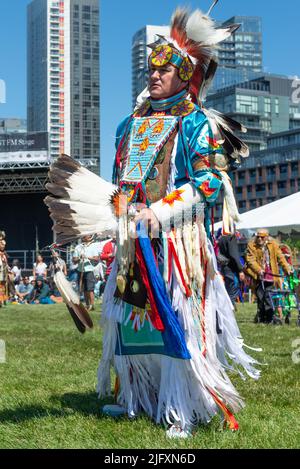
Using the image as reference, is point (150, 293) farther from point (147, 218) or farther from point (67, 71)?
point (67, 71)

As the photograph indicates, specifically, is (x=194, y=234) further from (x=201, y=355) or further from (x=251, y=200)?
(x=251, y=200)

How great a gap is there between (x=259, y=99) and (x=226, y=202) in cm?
13828

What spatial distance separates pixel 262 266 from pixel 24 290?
47.7 feet

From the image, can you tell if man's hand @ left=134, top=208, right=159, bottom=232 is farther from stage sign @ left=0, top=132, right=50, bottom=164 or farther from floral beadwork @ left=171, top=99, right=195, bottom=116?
stage sign @ left=0, top=132, right=50, bottom=164

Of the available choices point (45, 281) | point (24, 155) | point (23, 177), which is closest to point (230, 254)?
point (45, 281)

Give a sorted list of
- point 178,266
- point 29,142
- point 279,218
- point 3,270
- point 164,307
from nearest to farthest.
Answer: point 164,307, point 178,266, point 279,218, point 3,270, point 29,142

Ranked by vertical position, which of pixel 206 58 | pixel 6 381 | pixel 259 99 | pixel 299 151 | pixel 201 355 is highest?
pixel 259 99

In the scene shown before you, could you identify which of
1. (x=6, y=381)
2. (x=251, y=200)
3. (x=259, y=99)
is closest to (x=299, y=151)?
(x=251, y=200)

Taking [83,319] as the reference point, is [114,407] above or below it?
below

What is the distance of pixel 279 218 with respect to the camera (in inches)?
653

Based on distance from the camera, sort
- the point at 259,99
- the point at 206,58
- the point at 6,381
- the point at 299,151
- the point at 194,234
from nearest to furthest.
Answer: the point at 194,234, the point at 206,58, the point at 6,381, the point at 299,151, the point at 259,99

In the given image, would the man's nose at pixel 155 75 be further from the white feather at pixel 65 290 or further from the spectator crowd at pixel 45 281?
the spectator crowd at pixel 45 281

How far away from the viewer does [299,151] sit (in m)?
110

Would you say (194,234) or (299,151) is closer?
(194,234)
